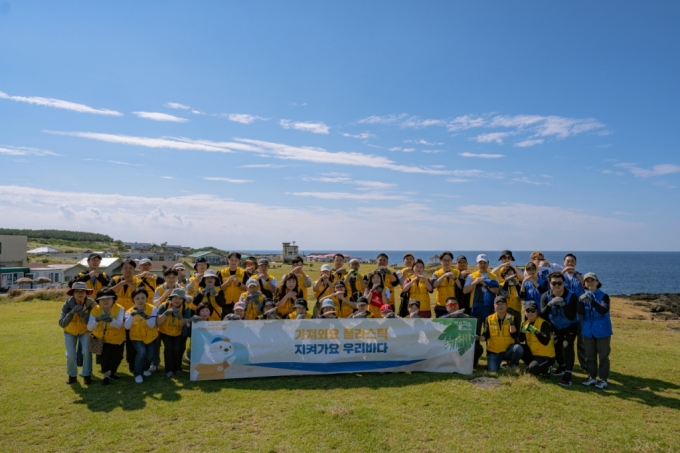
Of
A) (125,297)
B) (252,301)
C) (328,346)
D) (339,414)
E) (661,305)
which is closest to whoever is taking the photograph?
(339,414)

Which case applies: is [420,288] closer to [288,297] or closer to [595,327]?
[288,297]

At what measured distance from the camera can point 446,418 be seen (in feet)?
18.4

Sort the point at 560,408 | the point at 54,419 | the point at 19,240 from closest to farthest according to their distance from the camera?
1. the point at 54,419
2. the point at 560,408
3. the point at 19,240

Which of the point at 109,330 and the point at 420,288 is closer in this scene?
the point at 109,330

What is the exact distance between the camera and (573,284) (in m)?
8.19

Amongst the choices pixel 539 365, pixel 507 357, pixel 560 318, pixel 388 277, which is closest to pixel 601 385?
pixel 539 365

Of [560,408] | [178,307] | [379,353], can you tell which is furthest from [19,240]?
[560,408]

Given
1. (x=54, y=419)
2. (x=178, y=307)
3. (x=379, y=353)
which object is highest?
(x=178, y=307)

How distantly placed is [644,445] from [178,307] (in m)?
7.43

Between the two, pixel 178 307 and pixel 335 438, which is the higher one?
pixel 178 307

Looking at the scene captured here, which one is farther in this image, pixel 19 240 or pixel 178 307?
pixel 19 240

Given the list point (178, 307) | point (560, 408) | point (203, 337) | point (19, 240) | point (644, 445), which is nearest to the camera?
point (644, 445)

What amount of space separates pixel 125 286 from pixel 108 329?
1224 mm

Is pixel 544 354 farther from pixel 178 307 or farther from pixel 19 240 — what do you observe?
pixel 19 240
